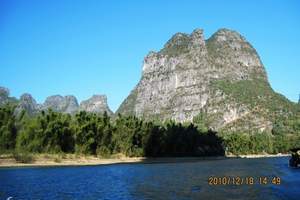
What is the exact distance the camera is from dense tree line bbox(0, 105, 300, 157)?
9619cm

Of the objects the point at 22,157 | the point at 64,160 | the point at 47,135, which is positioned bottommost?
the point at 64,160

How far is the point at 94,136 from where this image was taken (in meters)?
115

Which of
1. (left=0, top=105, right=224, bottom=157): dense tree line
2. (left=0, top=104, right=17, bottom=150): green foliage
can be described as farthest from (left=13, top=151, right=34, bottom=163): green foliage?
(left=0, top=104, right=17, bottom=150): green foliage

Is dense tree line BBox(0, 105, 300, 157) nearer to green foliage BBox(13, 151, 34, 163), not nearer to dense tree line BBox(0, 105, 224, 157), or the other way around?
dense tree line BBox(0, 105, 224, 157)

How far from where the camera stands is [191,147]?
504 feet

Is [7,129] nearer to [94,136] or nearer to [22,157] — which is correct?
[22,157]

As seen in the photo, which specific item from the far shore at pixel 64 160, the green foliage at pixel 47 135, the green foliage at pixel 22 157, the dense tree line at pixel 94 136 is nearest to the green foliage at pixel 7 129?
the dense tree line at pixel 94 136

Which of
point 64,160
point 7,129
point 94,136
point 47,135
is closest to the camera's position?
point 7,129

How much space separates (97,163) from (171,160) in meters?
31.9

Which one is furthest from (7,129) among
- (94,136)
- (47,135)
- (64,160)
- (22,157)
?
(94,136)

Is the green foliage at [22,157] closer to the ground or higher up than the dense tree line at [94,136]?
closer to the ground

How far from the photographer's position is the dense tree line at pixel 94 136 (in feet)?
316

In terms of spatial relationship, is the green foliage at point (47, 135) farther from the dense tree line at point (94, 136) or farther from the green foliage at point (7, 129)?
the green foliage at point (7, 129)

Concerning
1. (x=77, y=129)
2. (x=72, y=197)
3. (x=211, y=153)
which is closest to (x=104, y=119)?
(x=77, y=129)
